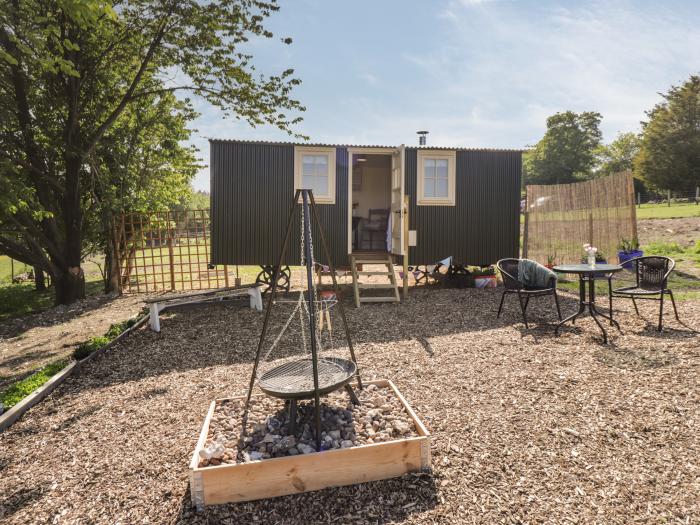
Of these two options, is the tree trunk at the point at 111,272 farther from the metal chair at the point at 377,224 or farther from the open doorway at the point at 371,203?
the metal chair at the point at 377,224

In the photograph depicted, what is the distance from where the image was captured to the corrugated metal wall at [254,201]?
801cm

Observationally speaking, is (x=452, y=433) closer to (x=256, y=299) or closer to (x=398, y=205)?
(x=256, y=299)

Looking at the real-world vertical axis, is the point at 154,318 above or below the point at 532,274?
below

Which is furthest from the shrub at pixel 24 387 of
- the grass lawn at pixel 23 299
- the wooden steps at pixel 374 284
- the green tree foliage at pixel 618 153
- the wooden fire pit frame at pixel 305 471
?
the green tree foliage at pixel 618 153

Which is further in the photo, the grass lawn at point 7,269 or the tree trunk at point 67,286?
the grass lawn at point 7,269

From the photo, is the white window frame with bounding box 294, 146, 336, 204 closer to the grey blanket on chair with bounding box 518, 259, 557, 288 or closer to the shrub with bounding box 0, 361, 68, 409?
the grey blanket on chair with bounding box 518, 259, 557, 288

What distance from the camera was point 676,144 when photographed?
2641 centimetres

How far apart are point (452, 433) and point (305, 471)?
1.12m

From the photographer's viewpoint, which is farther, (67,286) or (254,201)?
(67,286)

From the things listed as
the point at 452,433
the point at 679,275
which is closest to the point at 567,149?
the point at 679,275

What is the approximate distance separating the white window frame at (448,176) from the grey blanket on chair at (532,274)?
120 inches

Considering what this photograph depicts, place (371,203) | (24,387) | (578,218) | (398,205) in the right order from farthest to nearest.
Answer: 1. (371,203)
2. (578,218)
3. (398,205)
4. (24,387)

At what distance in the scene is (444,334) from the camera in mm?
5531

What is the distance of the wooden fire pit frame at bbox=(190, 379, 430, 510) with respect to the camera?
224 centimetres
